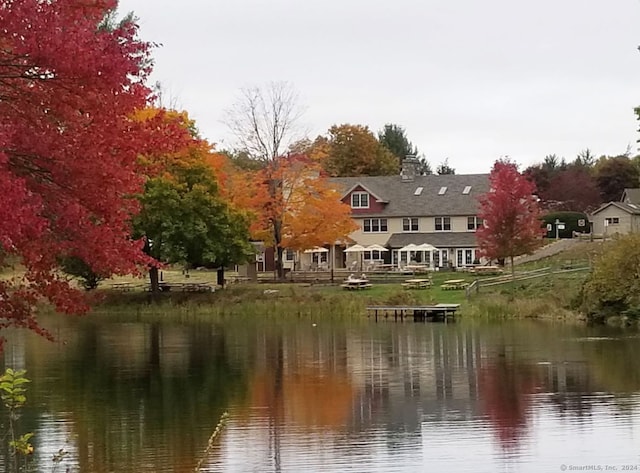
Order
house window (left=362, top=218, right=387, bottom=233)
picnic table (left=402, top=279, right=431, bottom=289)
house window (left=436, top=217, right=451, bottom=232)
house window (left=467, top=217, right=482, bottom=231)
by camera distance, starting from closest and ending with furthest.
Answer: picnic table (left=402, top=279, right=431, bottom=289) < house window (left=467, top=217, right=482, bottom=231) < house window (left=436, top=217, right=451, bottom=232) < house window (left=362, top=218, right=387, bottom=233)

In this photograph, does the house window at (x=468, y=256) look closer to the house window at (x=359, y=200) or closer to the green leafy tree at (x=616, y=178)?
the house window at (x=359, y=200)

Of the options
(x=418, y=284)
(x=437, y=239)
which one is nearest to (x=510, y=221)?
(x=418, y=284)

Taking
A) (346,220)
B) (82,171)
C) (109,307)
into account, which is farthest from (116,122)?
(346,220)

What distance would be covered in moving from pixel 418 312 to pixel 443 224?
27203mm

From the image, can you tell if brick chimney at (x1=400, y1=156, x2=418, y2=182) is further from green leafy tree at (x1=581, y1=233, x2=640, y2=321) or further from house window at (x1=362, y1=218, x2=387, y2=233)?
green leafy tree at (x1=581, y1=233, x2=640, y2=321)

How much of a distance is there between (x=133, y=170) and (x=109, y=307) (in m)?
46.7

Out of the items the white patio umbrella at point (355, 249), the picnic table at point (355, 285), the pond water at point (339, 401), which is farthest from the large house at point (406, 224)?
the pond water at point (339, 401)

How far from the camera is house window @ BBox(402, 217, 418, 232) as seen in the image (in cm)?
8019

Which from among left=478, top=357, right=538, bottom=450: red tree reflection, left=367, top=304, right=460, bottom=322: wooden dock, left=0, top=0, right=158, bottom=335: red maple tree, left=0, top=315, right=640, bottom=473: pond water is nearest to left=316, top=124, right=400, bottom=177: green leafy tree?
left=367, top=304, right=460, bottom=322: wooden dock

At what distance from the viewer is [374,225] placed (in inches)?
3201

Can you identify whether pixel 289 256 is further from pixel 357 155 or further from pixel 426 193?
pixel 357 155

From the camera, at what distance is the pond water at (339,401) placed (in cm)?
1753

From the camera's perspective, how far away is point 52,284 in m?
13.7

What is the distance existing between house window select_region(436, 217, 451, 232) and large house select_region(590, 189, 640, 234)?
12.6 m
